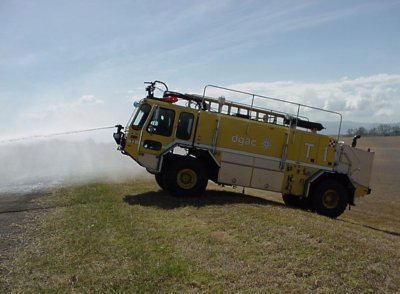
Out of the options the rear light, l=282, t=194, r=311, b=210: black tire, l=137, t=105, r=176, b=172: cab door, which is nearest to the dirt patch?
l=137, t=105, r=176, b=172: cab door

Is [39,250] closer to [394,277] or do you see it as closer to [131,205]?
[131,205]

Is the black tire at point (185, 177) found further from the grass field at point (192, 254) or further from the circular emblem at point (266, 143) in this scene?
the circular emblem at point (266, 143)

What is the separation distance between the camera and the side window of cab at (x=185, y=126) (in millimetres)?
14188

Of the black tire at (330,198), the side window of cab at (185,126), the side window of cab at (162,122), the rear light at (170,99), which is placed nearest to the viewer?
the side window of cab at (162,122)

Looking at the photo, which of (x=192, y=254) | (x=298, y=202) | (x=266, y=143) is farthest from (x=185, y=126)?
(x=192, y=254)

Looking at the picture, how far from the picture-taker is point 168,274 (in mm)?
6957

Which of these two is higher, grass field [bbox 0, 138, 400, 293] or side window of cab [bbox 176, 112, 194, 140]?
side window of cab [bbox 176, 112, 194, 140]

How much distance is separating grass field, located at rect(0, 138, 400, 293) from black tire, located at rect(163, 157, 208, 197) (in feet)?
4.92

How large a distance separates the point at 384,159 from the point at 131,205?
52700 mm

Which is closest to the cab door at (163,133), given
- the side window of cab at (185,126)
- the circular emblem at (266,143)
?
the side window of cab at (185,126)

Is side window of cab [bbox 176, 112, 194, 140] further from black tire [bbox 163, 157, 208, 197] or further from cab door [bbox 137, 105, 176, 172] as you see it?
black tire [bbox 163, 157, 208, 197]

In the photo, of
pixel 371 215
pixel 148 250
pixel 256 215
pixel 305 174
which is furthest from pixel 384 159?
pixel 148 250

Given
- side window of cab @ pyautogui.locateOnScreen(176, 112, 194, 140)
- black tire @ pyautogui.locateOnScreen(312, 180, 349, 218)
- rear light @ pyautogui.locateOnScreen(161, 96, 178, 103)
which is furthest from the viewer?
black tire @ pyautogui.locateOnScreen(312, 180, 349, 218)

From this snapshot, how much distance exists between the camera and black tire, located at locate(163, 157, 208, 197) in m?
13.9
